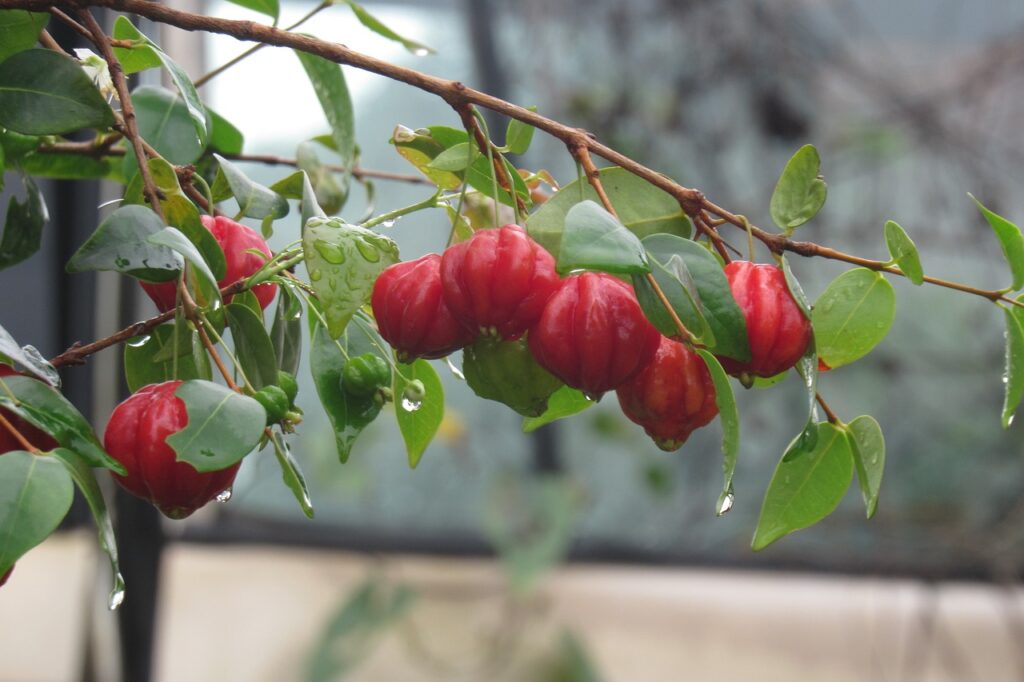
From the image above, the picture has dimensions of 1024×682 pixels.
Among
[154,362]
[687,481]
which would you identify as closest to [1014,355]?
[154,362]

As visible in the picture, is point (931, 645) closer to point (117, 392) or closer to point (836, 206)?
point (836, 206)

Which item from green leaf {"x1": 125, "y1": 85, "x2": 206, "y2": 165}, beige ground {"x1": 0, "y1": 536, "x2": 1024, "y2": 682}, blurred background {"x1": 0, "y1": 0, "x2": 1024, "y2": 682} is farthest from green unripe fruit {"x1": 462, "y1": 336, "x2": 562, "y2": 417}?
beige ground {"x1": 0, "y1": 536, "x2": 1024, "y2": 682}

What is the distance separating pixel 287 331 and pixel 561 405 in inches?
5.2

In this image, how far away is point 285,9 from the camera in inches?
84.6

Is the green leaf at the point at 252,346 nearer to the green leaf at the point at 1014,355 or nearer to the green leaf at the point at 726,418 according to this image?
the green leaf at the point at 726,418

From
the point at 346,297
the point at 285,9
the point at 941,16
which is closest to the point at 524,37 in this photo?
the point at 285,9

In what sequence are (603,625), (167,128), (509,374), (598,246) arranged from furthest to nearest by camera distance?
1. (603,625)
2. (167,128)
3. (509,374)
4. (598,246)

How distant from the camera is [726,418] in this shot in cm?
41

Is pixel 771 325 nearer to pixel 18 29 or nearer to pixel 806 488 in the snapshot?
pixel 806 488

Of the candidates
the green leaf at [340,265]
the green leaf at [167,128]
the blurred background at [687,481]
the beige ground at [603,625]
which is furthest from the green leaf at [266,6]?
the beige ground at [603,625]

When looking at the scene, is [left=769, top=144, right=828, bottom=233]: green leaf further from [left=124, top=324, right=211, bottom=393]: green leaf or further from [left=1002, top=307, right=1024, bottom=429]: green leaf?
[left=124, top=324, right=211, bottom=393]: green leaf

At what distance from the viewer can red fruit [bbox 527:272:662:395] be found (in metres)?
0.42

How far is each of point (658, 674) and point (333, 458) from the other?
81 centimetres

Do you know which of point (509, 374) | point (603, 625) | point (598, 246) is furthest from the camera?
point (603, 625)
